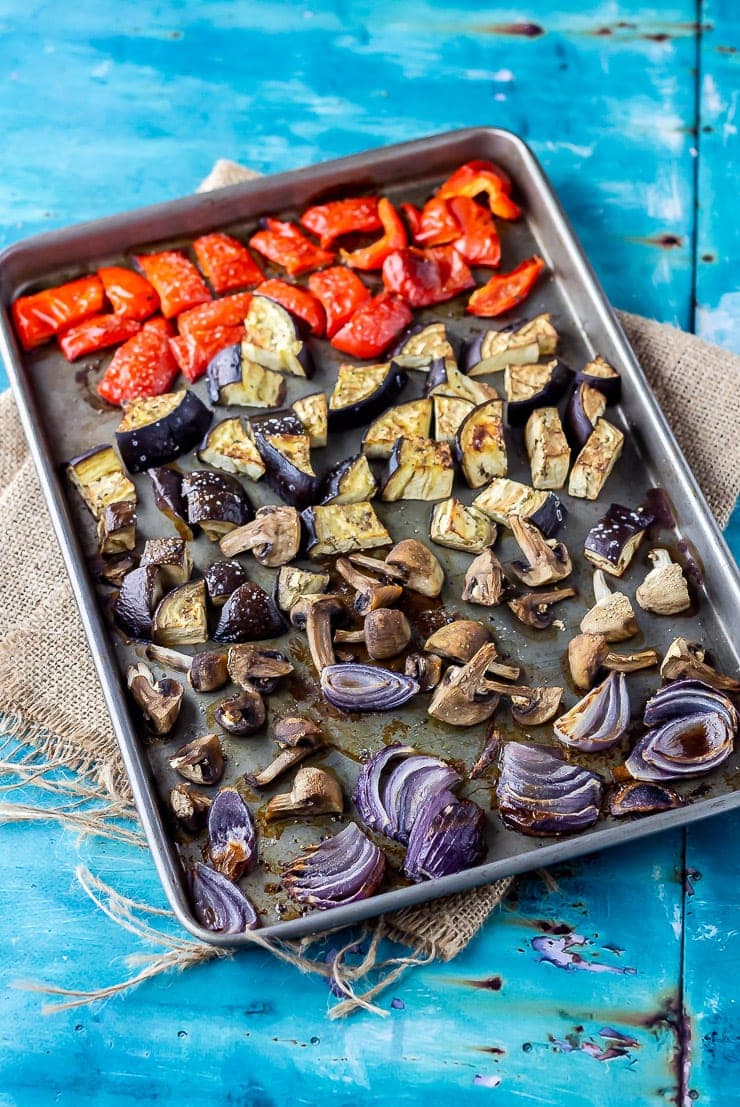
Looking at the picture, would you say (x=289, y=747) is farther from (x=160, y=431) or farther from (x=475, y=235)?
(x=475, y=235)

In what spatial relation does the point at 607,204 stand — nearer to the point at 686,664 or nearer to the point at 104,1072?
the point at 686,664

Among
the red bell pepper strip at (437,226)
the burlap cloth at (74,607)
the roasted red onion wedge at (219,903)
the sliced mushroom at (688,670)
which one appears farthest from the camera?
the red bell pepper strip at (437,226)

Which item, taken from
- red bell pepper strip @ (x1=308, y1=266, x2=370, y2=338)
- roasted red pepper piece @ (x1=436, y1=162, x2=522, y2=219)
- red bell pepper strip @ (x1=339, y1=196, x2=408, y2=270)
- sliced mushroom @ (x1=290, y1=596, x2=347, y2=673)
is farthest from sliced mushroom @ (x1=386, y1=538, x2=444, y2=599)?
roasted red pepper piece @ (x1=436, y1=162, x2=522, y2=219)

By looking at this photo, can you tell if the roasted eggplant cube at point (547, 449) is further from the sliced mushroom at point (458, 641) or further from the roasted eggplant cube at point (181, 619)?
the roasted eggplant cube at point (181, 619)

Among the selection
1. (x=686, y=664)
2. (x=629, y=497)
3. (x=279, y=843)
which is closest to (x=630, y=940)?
(x=686, y=664)

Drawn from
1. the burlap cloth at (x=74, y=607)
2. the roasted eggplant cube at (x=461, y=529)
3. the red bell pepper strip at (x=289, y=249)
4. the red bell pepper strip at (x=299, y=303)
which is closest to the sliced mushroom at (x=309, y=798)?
the burlap cloth at (x=74, y=607)

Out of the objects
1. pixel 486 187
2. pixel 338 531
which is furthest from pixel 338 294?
pixel 338 531
